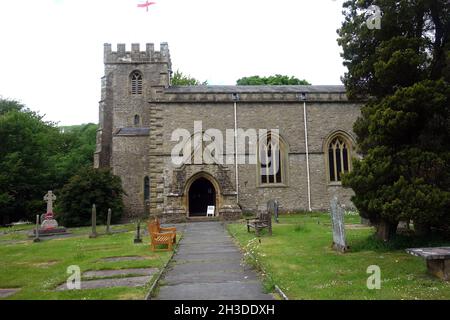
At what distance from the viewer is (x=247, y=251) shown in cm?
1149

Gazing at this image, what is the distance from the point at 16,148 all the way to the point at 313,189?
1047 inches

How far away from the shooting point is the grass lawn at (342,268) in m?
6.64

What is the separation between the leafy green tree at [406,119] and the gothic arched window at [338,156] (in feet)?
53.4

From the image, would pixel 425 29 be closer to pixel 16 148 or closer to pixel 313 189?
pixel 313 189

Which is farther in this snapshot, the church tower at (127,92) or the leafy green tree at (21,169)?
the leafy green tree at (21,169)

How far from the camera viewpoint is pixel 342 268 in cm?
873

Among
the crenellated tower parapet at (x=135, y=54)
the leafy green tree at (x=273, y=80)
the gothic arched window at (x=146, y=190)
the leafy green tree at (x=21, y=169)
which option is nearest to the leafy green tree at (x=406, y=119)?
the gothic arched window at (x=146, y=190)

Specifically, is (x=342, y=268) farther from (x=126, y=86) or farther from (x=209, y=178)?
(x=126, y=86)

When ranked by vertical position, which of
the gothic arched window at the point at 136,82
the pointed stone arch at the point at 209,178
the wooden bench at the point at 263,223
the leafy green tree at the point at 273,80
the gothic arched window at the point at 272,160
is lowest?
the wooden bench at the point at 263,223

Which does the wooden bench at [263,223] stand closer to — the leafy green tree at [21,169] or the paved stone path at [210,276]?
the paved stone path at [210,276]

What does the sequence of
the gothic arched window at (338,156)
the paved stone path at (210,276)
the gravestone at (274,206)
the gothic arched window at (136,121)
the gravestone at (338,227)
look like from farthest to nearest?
1. the gothic arched window at (136,121)
2. the gothic arched window at (338,156)
3. the gravestone at (274,206)
4. the gravestone at (338,227)
5. the paved stone path at (210,276)

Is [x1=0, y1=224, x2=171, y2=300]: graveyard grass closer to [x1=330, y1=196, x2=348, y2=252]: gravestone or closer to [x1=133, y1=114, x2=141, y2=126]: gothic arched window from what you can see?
[x1=330, y1=196, x2=348, y2=252]: gravestone

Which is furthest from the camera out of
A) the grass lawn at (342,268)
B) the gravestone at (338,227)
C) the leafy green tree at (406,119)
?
the gravestone at (338,227)
